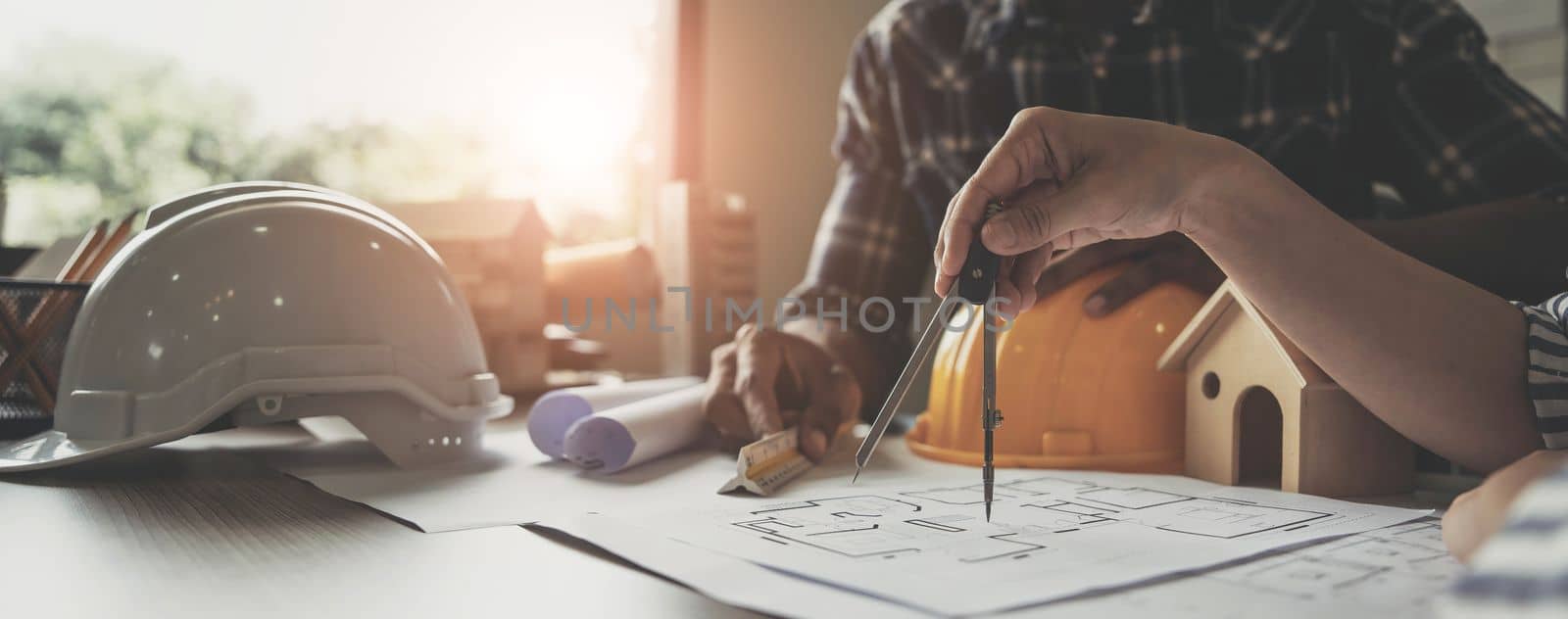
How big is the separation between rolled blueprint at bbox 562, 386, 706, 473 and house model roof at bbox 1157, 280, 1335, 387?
1.35 ft

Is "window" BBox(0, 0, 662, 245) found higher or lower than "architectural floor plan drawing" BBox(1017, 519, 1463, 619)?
higher

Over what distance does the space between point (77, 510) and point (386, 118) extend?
1.12 m

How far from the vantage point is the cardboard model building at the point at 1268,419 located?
0.66 meters

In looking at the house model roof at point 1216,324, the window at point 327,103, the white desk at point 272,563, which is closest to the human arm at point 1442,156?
the house model roof at point 1216,324

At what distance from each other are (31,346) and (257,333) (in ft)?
0.84

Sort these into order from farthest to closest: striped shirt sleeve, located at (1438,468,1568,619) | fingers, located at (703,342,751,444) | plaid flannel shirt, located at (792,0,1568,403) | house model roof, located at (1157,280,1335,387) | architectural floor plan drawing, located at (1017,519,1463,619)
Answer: plaid flannel shirt, located at (792,0,1568,403) < fingers, located at (703,342,751,444) < house model roof, located at (1157,280,1335,387) < architectural floor plan drawing, located at (1017,519,1463,619) < striped shirt sleeve, located at (1438,468,1568,619)

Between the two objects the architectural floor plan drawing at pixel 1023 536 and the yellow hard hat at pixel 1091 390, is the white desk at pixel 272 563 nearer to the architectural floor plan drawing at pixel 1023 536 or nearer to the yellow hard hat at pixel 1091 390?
the architectural floor plan drawing at pixel 1023 536

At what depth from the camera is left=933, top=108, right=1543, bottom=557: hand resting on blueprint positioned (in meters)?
0.56

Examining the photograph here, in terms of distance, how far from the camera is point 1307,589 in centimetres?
41

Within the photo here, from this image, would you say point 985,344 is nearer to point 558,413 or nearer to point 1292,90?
point 558,413

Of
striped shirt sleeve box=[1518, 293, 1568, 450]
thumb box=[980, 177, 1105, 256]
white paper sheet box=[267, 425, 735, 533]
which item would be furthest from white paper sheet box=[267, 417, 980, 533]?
striped shirt sleeve box=[1518, 293, 1568, 450]

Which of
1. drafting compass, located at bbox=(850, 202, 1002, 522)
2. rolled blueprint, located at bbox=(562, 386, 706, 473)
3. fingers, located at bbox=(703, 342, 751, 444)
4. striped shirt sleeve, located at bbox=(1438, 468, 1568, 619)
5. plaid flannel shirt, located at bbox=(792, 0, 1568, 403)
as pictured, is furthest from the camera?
plaid flannel shirt, located at bbox=(792, 0, 1568, 403)

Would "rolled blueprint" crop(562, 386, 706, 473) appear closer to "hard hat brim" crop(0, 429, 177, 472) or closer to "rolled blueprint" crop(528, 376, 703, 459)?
"rolled blueprint" crop(528, 376, 703, 459)

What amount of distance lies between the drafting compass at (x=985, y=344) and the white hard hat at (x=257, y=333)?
1.29 feet
